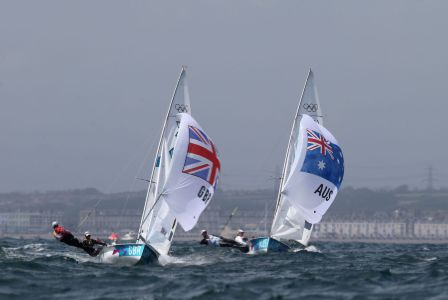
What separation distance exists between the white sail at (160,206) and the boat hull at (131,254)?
2.45 ft

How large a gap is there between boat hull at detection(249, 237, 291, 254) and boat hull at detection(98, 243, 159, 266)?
9.42m

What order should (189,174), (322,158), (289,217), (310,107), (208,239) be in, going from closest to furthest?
(189,174), (208,239), (322,158), (289,217), (310,107)

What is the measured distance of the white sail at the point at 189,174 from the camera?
35281mm

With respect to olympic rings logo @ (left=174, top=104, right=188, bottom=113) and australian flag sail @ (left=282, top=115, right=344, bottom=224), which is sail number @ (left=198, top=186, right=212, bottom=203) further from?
australian flag sail @ (left=282, top=115, right=344, bottom=224)

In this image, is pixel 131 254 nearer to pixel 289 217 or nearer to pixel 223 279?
pixel 223 279

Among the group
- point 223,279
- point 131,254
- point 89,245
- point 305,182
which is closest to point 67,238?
point 89,245

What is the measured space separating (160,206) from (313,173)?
32.6 ft

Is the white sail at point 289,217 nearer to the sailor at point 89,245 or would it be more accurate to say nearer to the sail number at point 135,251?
the sailor at point 89,245

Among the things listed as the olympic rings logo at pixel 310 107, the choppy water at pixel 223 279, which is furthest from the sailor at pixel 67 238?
the olympic rings logo at pixel 310 107

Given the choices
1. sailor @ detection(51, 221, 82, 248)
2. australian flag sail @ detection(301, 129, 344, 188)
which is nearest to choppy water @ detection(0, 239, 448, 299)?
sailor @ detection(51, 221, 82, 248)

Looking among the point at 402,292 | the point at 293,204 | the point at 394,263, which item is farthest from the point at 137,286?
the point at 293,204

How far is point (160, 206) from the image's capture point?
3647cm

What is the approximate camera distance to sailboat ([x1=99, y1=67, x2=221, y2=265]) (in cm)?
3538

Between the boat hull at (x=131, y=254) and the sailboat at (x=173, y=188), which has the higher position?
the sailboat at (x=173, y=188)
